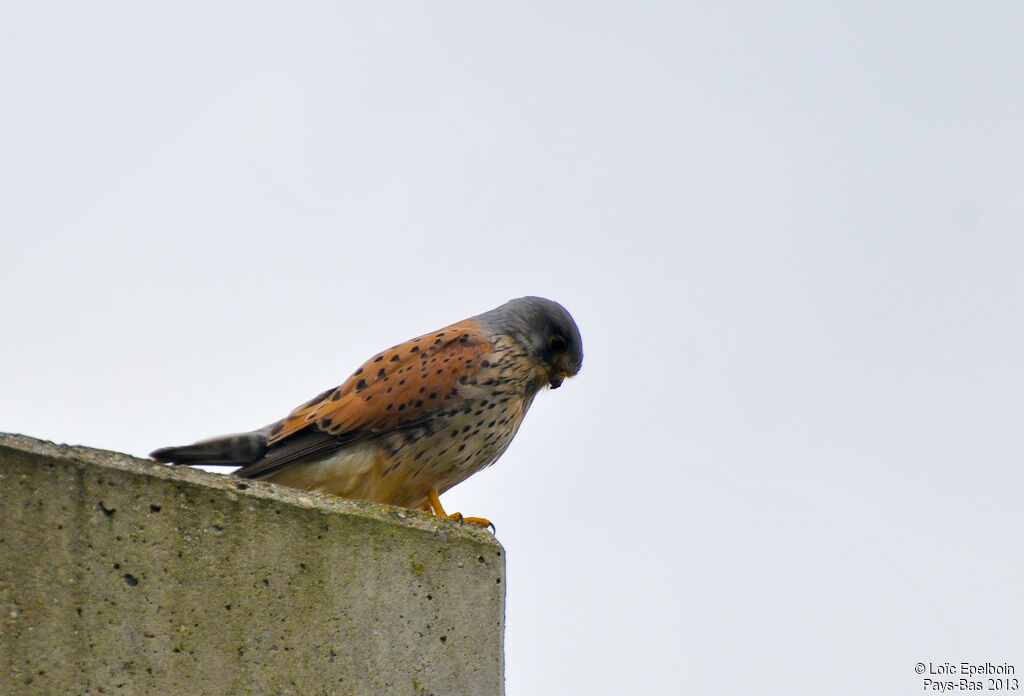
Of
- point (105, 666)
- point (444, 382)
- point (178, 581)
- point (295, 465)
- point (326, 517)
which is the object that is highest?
point (444, 382)

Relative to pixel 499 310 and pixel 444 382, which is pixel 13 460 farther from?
pixel 499 310

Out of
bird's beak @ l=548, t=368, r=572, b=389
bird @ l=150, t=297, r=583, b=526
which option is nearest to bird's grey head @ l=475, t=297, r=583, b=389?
bird's beak @ l=548, t=368, r=572, b=389

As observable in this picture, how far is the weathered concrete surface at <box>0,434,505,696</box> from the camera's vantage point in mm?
2373

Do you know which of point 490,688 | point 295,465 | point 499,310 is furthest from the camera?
point 499,310

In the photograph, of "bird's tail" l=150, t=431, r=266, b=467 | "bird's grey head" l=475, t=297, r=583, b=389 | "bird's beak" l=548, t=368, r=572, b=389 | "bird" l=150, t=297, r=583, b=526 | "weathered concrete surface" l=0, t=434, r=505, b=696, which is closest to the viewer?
"weathered concrete surface" l=0, t=434, r=505, b=696

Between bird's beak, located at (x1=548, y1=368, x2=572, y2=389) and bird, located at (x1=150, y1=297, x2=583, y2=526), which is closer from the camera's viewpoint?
bird, located at (x1=150, y1=297, x2=583, y2=526)

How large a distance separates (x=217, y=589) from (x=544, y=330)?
3018 millimetres

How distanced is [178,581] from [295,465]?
194cm

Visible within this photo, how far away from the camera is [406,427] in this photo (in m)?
4.58

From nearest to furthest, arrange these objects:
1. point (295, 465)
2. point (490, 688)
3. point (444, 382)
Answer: point (490, 688) < point (295, 465) < point (444, 382)

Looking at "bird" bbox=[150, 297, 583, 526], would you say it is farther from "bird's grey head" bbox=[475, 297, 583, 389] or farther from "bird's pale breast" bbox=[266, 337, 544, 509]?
"bird's grey head" bbox=[475, 297, 583, 389]

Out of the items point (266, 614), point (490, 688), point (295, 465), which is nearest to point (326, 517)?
point (266, 614)

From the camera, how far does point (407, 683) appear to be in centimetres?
261

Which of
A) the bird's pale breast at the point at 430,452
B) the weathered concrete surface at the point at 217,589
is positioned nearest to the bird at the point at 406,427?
the bird's pale breast at the point at 430,452
